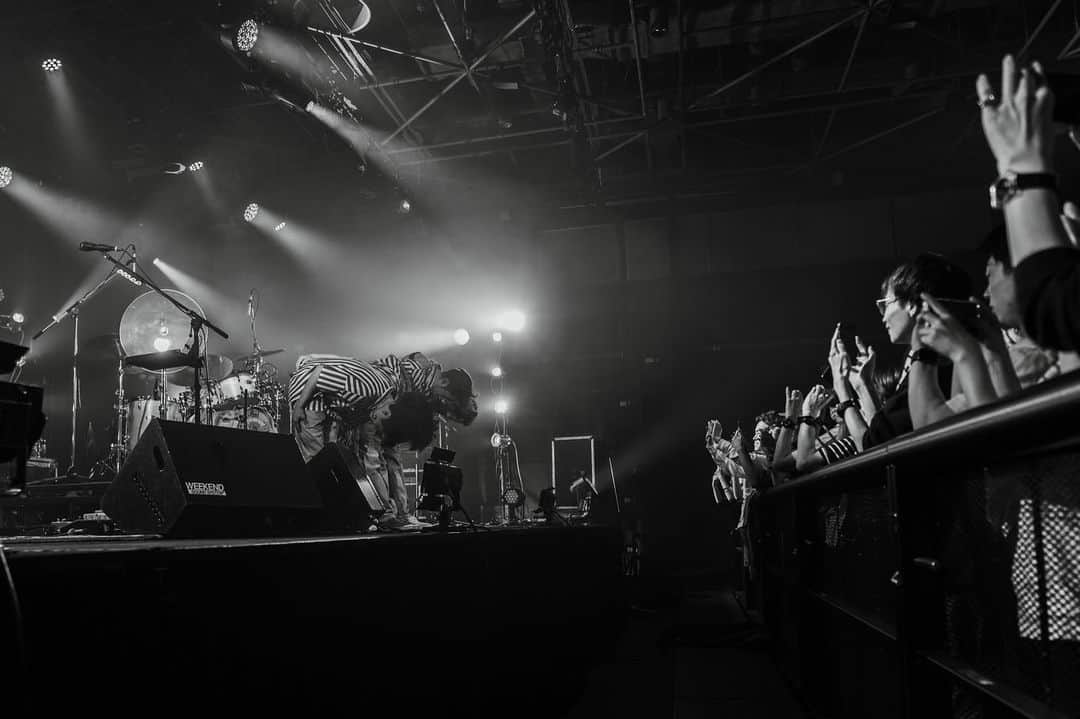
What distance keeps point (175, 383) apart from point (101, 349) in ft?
4.63

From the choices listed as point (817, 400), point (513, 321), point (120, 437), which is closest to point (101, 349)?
point (120, 437)

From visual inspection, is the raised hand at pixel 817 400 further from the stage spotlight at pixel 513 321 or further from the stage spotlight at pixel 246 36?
the stage spotlight at pixel 513 321

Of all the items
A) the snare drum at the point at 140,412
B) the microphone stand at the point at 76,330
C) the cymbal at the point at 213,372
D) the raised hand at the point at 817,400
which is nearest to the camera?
the raised hand at the point at 817,400

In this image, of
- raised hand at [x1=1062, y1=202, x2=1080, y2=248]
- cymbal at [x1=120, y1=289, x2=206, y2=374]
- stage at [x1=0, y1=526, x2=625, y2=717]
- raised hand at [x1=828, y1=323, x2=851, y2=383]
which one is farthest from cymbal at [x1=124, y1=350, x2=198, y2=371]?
raised hand at [x1=1062, y1=202, x2=1080, y2=248]

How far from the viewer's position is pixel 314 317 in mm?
12906

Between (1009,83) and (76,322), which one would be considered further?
(76,322)

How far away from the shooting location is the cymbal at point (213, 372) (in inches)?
328

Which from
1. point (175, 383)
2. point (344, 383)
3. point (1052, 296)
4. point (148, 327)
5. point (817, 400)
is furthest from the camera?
point (175, 383)

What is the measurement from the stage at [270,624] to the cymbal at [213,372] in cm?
596

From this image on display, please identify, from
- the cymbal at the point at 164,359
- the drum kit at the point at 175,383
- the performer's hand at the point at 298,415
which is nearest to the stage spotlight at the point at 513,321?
the drum kit at the point at 175,383

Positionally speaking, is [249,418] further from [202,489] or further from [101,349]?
[202,489]

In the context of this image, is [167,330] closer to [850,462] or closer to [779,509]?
[779,509]

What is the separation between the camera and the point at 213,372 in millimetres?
8531

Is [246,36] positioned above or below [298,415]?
above
